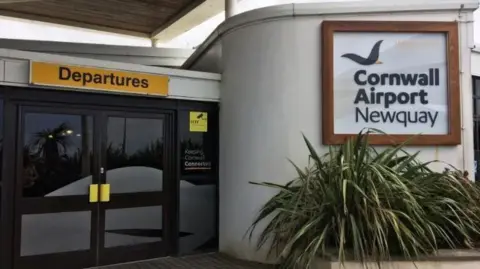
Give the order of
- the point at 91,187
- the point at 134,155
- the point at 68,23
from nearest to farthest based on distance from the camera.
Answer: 1. the point at 91,187
2. the point at 134,155
3. the point at 68,23

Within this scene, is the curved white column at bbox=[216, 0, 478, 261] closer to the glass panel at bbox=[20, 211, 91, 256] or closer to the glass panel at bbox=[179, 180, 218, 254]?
the glass panel at bbox=[179, 180, 218, 254]

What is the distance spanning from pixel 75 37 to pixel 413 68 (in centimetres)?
1613

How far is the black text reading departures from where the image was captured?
6859 mm

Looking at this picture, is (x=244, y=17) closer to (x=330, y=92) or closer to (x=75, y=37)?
(x=330, y=92)

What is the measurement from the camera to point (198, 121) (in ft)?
24.7

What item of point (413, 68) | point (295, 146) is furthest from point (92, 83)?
point (413, 68)

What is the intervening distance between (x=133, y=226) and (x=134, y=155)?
1.01 m

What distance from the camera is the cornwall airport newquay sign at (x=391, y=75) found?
6828mm

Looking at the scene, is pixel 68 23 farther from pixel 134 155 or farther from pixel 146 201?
pixel 146 201

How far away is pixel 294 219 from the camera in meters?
5.57

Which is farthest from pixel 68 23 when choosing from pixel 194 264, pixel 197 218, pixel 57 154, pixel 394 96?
pixel 394 96

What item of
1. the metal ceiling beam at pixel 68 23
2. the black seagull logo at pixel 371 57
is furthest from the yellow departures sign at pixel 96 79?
the metal ceiling beam at pixel 68 23

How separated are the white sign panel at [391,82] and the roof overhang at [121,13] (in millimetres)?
8904

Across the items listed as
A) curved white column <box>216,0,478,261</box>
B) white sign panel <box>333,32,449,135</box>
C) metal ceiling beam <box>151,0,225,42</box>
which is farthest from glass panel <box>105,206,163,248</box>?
metal ceiling beam <box>151,0,225,42</box>
